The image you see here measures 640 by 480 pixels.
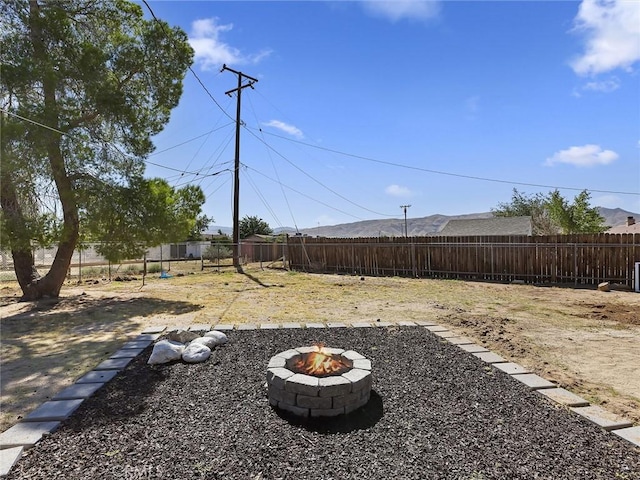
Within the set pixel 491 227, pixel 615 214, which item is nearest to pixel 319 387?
pixel 491 227

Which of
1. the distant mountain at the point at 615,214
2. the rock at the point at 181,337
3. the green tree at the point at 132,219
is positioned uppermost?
the distant mountain at the point at 615,214

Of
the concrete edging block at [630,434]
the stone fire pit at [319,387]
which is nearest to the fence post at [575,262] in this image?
the concrete edging block at [630,434]

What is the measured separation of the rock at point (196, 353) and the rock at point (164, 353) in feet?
0.27

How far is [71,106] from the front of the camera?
761 centimetres

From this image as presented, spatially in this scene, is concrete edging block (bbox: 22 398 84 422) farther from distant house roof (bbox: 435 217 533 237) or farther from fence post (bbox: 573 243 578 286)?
distant house roof (bbox: 435 217 533 237)

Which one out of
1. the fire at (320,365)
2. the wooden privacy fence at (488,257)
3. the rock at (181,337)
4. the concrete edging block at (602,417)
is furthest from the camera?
the wooden privacy fence at (488,257)

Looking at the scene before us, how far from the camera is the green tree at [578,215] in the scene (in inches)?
932

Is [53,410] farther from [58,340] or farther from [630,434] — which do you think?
[630,434]

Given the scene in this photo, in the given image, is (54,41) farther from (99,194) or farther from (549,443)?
(549,443)

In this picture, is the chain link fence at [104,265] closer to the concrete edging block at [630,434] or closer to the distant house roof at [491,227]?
the concrete edging block at [630,434]

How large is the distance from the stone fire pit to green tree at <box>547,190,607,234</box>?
26.3 metres

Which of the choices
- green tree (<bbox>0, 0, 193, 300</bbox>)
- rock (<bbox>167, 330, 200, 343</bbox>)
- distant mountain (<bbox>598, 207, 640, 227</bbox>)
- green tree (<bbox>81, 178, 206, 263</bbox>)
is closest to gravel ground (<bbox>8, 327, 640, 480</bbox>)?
rock (<bbox>167, 330, 200, 343</bbox>)

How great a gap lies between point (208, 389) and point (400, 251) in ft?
38.9

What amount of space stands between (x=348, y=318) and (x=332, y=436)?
3977 millimetres
